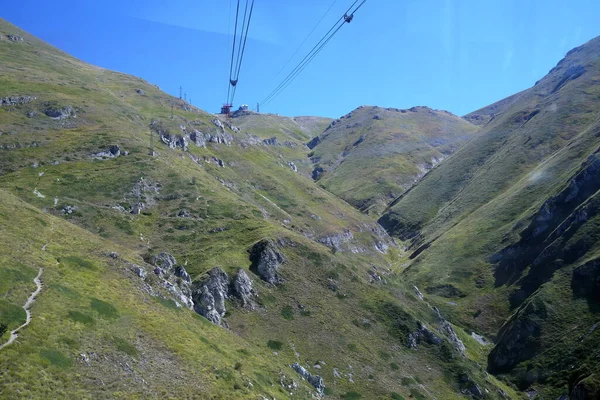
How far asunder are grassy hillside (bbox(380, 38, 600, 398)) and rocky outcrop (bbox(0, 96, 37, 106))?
150 m

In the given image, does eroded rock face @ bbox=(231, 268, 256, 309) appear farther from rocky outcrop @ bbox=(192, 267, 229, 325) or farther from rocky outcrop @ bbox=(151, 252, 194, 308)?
rocky outcrop @ bbox=(151, 252, 194, 308)

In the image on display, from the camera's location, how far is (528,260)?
121 metres

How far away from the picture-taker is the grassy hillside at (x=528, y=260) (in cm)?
8438

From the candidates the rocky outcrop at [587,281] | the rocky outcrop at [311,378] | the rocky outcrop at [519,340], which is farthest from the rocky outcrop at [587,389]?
the rocky outcrop at [311,378]

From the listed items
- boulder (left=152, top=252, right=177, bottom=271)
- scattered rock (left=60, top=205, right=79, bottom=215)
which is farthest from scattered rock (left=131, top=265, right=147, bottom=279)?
scattered rock (left=60, top=205, right=79, bottom=215)

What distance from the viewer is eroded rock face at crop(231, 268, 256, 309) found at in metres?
72.5

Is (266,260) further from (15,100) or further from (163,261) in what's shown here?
(15,100)

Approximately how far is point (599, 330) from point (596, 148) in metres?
87.3

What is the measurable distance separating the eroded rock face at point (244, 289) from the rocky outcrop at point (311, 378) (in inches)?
642

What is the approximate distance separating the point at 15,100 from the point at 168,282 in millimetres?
117720

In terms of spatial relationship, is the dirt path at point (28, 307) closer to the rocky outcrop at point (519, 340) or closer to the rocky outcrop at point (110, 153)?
the rocky outcrop at point (110, 153)

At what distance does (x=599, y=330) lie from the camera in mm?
80250

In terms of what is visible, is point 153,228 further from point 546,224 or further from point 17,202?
point 546,224

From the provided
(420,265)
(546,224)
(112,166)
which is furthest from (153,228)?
(546,224)
